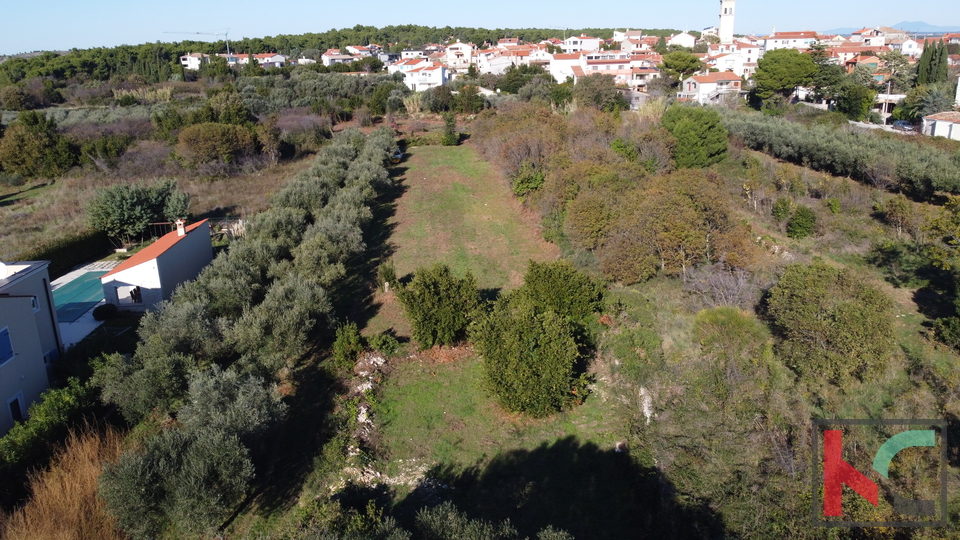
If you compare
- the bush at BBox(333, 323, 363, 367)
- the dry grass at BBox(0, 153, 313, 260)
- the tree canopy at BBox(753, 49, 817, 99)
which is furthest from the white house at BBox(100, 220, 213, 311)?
the tree canopy at BBox(753, 49, 817, 99)

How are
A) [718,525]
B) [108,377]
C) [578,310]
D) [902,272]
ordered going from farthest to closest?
[902,272], [578,310], [108,377], [718,525]

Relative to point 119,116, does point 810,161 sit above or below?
below

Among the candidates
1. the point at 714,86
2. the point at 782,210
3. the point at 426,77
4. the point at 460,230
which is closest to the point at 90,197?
the point at 460,230

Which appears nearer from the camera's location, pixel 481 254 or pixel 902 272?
pixel 902 272

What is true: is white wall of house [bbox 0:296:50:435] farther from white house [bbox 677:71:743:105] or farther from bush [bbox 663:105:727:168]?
white house [bbox 677:71:743:105]

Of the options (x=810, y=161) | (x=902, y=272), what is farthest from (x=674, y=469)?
(x=810, y=161)

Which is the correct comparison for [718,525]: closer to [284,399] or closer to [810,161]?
[284,399]

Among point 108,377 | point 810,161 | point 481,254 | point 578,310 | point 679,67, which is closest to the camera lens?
point 108,377

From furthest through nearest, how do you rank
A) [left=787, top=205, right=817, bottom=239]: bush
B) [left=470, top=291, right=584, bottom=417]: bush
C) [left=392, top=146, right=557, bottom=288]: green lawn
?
[left=392, top=146, right=557, bottom=288]: green lawn
[left=787, top=205, right=817, bottom=239]: bush
[left=470, top=291, right=584, bottom=417]: bush
